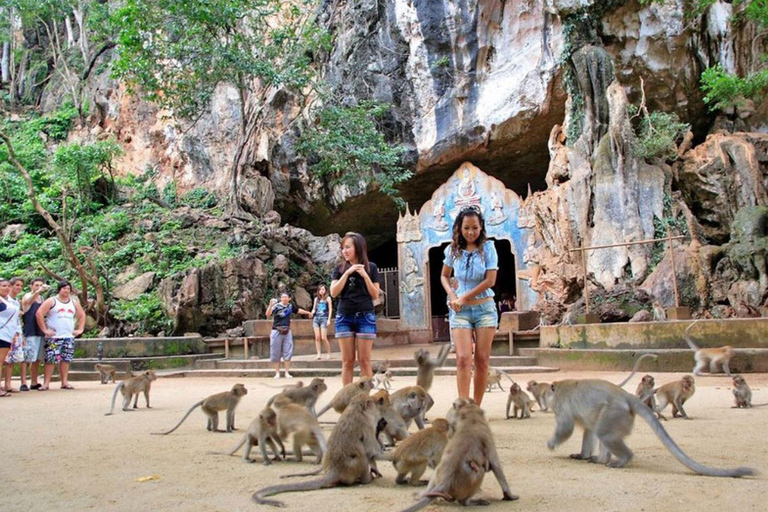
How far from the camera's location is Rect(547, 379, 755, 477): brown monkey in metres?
3.35

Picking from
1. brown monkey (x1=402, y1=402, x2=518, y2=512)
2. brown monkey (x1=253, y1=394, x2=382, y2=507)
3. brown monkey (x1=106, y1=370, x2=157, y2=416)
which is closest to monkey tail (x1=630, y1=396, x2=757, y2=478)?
brown monkey (x1=402, y1=402, x2=518, y2=512)

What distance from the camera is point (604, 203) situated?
1794cm

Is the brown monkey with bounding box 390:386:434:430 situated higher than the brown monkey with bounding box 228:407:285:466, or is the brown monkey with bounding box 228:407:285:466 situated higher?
the brown monkey with bounding box 390:386:434:430

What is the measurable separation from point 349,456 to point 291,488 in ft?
1.01

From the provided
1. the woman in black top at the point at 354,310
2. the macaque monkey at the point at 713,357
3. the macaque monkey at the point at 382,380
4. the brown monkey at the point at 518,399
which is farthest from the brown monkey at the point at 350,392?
the macaque monkey at the point at 713,357

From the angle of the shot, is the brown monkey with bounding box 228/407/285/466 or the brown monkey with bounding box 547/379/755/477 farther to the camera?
the brown monkey with bounding box 228/407/285/466

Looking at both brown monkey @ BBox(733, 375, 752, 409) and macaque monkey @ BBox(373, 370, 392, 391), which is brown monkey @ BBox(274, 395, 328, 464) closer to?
brown monkey @ BBox(733, 375, 752, 409)

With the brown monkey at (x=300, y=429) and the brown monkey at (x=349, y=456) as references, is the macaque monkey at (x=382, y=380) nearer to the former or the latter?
the brown monkey at (x=300, y=429)

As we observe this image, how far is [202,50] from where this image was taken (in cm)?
1775

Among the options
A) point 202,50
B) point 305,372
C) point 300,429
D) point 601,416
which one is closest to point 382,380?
point 305,372

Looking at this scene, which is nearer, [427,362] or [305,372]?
[427,362]

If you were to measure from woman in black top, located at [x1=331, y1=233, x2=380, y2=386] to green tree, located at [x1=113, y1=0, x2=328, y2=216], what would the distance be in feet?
43.5

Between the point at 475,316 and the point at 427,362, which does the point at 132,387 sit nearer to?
the point at 427,362

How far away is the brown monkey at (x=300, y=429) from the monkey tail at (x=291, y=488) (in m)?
0.57
